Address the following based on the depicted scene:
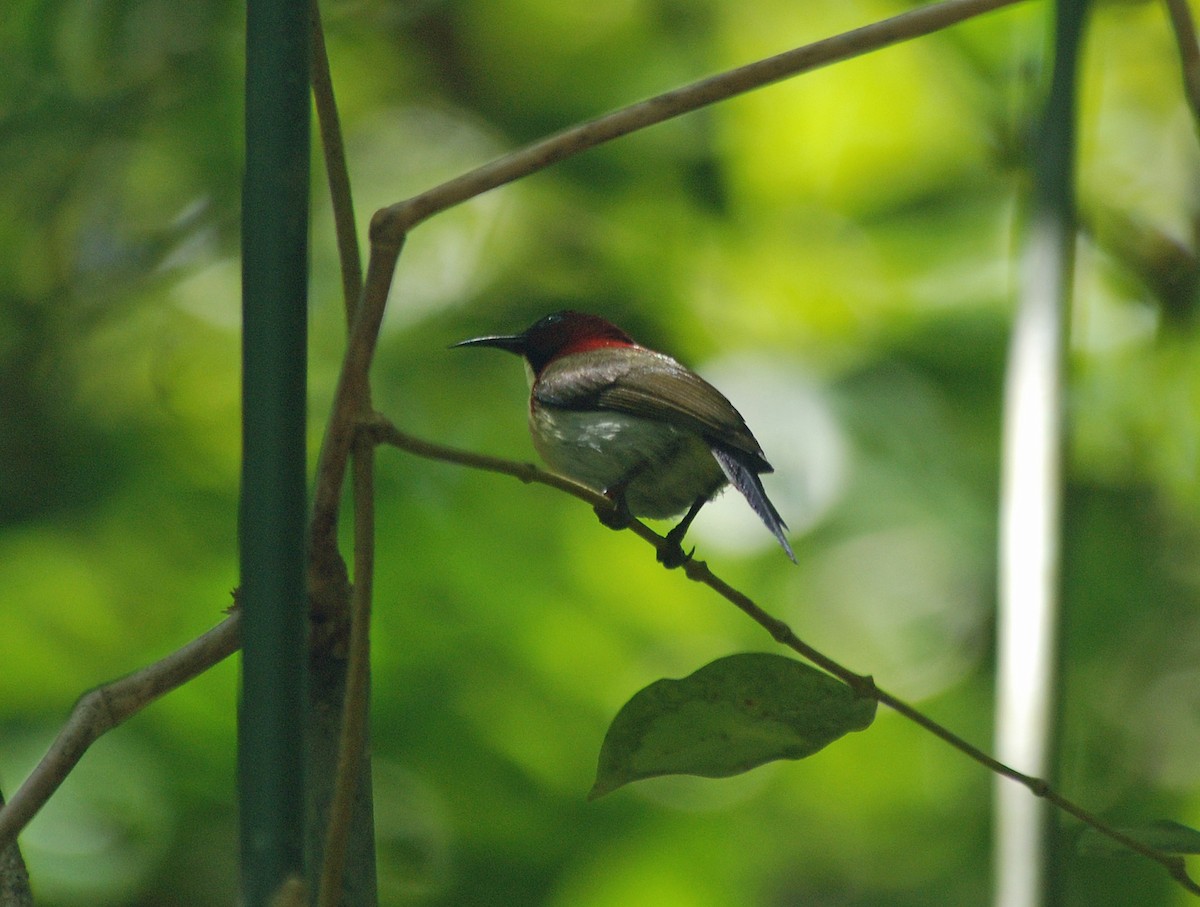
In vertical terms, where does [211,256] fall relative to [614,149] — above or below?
below

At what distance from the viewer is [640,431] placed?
5.79 feet

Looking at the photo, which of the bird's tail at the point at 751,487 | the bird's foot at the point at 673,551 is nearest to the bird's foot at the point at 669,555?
the bird's foot at the point at 673,551

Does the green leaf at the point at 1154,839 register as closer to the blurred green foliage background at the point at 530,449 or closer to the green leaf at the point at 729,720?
the green leaf at the point at 729,720

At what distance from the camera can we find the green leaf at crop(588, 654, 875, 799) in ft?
2.59

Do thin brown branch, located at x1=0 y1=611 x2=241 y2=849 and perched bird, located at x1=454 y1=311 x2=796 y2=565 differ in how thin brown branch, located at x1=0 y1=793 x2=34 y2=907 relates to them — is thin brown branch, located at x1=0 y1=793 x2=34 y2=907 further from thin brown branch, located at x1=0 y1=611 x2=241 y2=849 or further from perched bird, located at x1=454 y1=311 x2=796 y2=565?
perched bird, located at x1=454 y1=311 x2=796 y2=565

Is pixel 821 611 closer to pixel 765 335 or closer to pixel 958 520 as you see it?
pixel 958 520

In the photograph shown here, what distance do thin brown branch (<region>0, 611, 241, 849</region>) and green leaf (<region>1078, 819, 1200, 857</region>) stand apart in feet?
1.73

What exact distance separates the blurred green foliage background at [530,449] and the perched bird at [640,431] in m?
0.33

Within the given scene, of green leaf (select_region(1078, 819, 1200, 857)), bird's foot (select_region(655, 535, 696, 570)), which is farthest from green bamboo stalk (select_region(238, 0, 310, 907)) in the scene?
green leaf (select_region(1078, 819, 1200, 857))

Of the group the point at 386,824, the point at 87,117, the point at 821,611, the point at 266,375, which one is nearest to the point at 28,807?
the point at 266,375

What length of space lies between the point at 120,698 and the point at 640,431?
1.11m

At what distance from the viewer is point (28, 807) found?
2.24ft

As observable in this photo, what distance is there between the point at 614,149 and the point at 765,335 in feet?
1.69

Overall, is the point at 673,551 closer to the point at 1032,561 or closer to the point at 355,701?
the point at 1032,561
